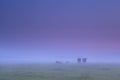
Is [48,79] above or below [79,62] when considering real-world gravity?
below

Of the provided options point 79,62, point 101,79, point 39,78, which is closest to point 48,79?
point 39,78

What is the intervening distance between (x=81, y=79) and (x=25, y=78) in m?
3.11

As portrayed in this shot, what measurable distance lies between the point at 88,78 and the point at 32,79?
316cm

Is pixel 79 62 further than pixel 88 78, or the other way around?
pixel 79 62

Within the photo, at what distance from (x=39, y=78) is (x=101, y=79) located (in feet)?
11.4

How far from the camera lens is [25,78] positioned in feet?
44.0

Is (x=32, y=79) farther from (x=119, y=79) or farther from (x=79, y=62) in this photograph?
(x=79, y=62)

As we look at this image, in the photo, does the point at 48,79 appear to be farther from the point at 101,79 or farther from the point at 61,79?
the point at 101,79

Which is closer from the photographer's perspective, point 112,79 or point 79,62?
point 112,79

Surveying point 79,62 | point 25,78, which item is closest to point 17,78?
point 25,78

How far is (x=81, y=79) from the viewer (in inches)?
522

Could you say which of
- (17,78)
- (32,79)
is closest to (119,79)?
(32,79)

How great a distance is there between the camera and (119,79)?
13.5 m

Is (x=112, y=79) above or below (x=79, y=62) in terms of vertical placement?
below
